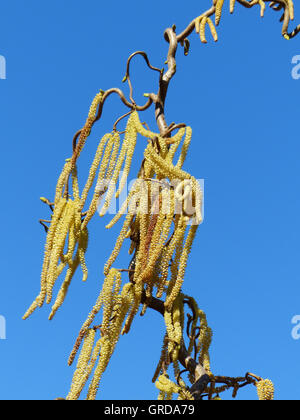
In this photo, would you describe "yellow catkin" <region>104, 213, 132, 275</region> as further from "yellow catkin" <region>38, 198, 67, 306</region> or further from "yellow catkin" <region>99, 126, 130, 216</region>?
"yellow catkin" <region>38, 198, 67, 306</region>

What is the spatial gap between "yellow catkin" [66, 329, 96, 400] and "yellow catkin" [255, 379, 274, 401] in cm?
135

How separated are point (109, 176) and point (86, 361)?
1.49m

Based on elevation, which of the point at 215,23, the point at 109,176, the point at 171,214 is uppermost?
the point at 215,23

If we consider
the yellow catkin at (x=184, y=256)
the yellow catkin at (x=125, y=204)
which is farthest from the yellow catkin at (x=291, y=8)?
the yellow catkin at (x=184, y=256)

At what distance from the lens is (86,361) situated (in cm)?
545

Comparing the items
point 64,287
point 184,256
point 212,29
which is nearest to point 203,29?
point 212,29

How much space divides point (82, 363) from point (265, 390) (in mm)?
1434

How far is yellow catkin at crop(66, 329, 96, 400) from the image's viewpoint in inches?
210

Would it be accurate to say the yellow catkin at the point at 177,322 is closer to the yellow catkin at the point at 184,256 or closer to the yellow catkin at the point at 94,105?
the yellow catkin at the point at 184,256

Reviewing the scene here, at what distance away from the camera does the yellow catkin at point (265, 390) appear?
5562 mm

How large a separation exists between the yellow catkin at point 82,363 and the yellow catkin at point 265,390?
135 centimetres
